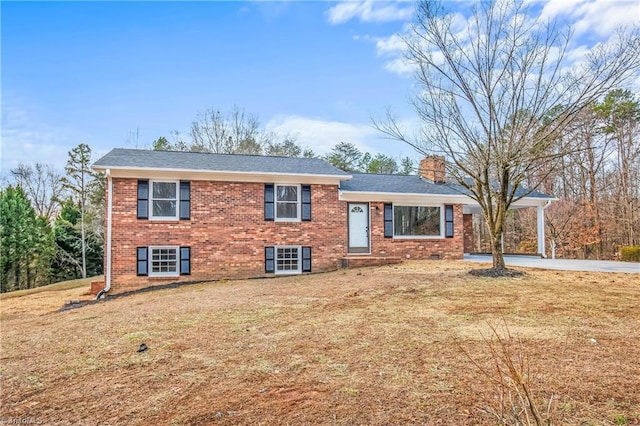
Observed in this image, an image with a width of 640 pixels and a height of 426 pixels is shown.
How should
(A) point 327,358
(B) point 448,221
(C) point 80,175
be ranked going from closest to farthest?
1. (A) point 327,358
2. (B) point 448,221
3. (C) point 80,175

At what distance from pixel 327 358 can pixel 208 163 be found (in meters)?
10.4

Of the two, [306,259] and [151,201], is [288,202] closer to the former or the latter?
[306,259]

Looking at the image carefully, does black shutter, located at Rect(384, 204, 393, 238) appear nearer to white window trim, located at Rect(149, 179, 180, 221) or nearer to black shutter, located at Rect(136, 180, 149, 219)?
white window trim, located at Rect(149, 179, 180, 221)

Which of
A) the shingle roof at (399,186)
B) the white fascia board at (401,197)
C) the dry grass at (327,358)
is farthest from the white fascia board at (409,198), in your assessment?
the dry grass at (327,358)

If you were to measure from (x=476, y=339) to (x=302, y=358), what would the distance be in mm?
2143

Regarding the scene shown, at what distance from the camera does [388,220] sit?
49.0 feet

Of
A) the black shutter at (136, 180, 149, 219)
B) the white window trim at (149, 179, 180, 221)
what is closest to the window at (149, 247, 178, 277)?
the white window trim at (149, 179, 180, 221)

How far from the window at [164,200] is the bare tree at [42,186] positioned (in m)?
19.5

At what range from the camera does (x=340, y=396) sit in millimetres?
3260

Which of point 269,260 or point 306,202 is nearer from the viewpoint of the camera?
point 269,260

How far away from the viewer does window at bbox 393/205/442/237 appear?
49.6 feet

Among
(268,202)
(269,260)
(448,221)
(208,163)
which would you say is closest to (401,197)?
(448,221)

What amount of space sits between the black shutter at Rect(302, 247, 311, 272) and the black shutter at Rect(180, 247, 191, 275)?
3.84 metres

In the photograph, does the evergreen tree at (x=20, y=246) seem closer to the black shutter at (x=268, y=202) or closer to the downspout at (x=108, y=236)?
the downspout at (x=108, y=236)
